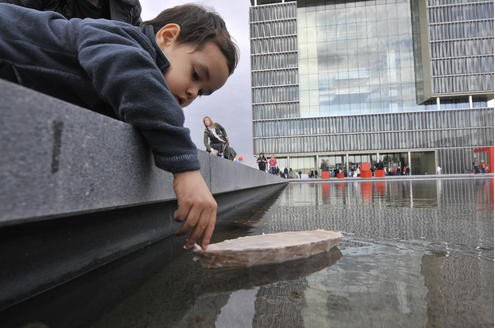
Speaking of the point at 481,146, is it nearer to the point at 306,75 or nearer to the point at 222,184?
the point at 306,75

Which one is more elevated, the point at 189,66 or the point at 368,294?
the point at 189,66

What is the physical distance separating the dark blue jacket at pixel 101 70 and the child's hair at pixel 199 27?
18 cm

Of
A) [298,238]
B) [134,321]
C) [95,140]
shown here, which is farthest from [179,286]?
[298,238]

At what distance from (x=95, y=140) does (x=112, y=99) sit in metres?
0.21

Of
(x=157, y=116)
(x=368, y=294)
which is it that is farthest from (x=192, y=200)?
(x=368, y=294)

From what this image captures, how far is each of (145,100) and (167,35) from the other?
60 cm

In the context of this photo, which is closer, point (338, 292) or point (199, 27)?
point (338, 292)

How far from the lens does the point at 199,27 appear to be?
4.33ft

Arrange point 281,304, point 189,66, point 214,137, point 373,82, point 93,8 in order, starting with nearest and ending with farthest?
point 281,304, point 189,66, point 93,8, point 214,137, point 373,82

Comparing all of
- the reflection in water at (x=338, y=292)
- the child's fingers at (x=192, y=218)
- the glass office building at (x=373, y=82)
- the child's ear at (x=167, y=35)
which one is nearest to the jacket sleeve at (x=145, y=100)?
the child's fingers at (x=192, y=218)

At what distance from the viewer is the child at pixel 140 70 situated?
0.85 meters

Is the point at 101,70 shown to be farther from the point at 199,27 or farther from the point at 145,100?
the point at 199,27

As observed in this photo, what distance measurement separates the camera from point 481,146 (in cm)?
4019

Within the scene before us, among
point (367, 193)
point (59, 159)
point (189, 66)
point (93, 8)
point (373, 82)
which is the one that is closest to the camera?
point (59, 159)
